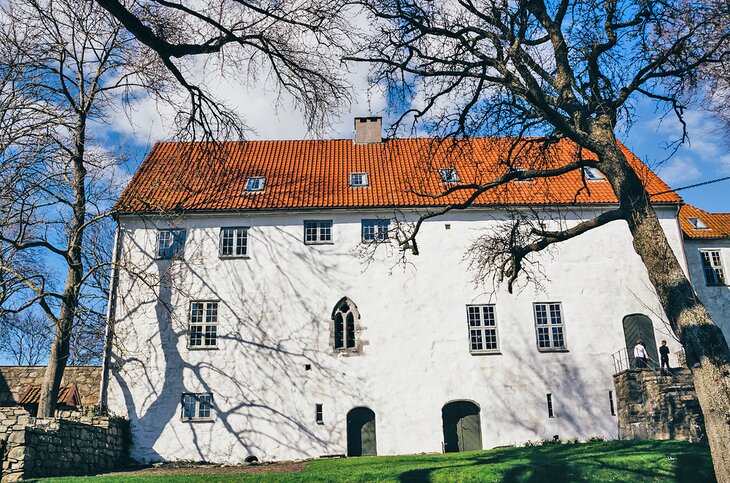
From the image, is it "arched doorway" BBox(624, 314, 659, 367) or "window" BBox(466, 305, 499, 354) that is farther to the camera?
"arched doorway" BBox(624, 314, 659, 367)

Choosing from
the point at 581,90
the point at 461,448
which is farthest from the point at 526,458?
the point at 581,90

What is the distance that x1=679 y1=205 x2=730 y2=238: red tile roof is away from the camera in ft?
88.4

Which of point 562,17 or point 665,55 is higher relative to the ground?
point 562,17

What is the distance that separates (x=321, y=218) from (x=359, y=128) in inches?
266

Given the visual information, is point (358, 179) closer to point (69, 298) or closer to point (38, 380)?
point (69, 298)

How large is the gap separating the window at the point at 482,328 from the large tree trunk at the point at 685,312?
43.5ft

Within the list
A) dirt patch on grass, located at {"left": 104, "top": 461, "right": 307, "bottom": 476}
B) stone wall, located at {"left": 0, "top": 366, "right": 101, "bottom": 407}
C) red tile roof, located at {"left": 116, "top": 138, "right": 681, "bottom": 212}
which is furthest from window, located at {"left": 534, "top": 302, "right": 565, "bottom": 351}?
stone wall, located at {"left": 0, "top": 366, "right": 101, "bottom": 407}

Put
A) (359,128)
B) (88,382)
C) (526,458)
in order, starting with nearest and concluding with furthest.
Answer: (526,458) < (88,382) < (359,128)

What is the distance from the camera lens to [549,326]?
24.3m

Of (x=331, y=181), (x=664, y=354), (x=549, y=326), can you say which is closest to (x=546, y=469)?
(x=549, y=326)

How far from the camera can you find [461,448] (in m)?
23.1

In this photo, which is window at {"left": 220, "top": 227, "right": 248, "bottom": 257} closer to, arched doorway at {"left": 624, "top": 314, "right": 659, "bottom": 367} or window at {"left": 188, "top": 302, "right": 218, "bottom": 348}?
window at {"left": 188, "top": 302, "right": 218, "bottom": 348}

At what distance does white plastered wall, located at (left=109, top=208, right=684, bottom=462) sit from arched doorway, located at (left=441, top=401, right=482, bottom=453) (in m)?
0.37

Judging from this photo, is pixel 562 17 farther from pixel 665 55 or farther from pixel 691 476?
pixel 691 476
